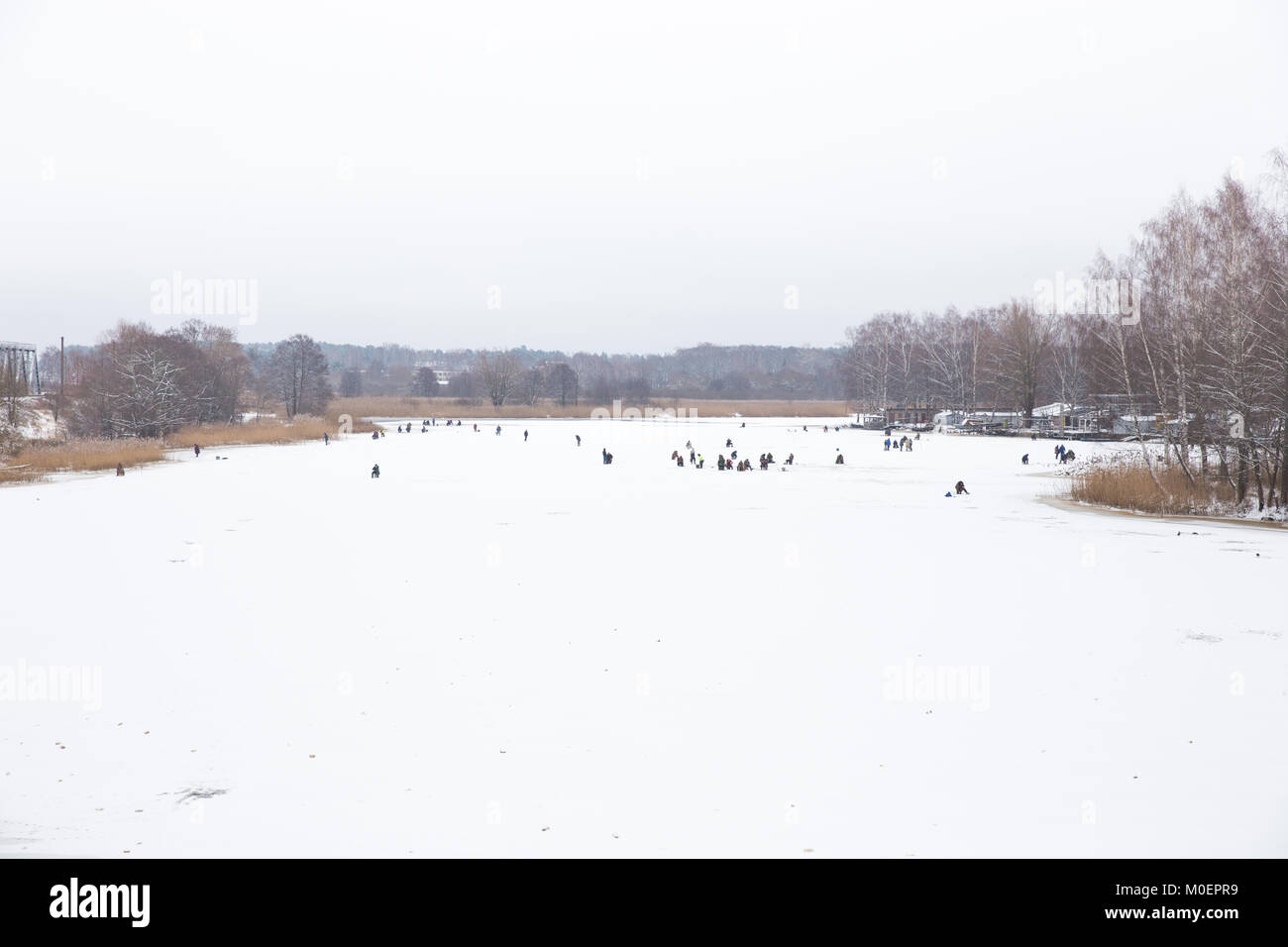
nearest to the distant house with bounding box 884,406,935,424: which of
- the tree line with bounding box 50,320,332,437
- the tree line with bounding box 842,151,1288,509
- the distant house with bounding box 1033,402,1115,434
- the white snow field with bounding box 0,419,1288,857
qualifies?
the distant house with bounding box 1033,402,1115,434

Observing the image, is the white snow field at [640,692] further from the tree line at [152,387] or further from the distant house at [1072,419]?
the distant house at [1072,419]

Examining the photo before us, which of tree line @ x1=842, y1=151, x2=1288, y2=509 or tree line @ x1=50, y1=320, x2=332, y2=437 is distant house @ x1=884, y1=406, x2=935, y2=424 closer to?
tree line @ x1=842, y1=151, x2=1288, y2=509

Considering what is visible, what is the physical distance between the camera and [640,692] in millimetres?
9016

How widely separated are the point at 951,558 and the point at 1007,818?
34.9 feet

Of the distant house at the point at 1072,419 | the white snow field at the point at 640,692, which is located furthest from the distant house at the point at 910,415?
the white snow field at the point at 640,692

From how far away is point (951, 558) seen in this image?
16.4 m

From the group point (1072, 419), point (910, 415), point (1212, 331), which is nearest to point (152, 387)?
point (1212, 331)

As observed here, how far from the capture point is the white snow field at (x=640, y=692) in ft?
20.2

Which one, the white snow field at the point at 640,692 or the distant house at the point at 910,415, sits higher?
the distant house at the point at 910,415

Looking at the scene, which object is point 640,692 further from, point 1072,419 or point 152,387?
point 1072,419

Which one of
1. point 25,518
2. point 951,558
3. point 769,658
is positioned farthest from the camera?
point 25,518

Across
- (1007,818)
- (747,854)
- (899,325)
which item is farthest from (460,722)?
(899,325)
